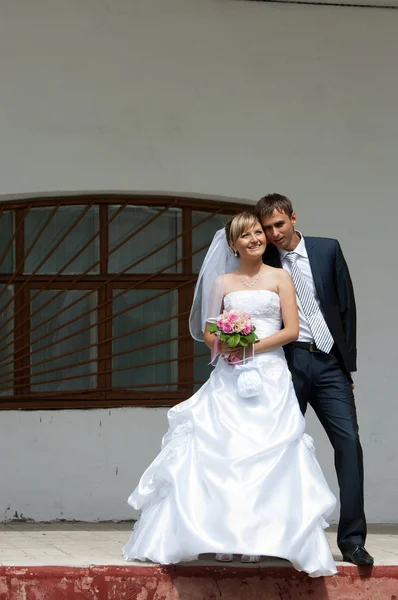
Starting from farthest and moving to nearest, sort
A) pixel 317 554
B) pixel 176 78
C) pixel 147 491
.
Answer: pixel 176 78 → pixel 147 491 → pixel 317 554

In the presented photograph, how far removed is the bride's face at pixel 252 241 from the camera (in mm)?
5375

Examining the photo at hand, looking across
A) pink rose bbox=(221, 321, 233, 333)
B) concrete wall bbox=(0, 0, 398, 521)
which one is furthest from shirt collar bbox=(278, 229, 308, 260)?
concrete wall bbox=(0, 0, 398, 521)

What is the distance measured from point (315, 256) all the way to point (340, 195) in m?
2.32

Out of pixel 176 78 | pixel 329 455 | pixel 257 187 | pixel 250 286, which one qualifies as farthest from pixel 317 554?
pixel 176 78

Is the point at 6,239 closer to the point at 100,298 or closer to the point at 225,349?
the point at 100,298

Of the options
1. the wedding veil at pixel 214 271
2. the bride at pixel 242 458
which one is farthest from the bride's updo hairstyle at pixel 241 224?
the wedding veil at pixel 214 271

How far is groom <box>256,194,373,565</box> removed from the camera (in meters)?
5.33

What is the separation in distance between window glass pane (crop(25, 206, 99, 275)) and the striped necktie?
250 centimetres

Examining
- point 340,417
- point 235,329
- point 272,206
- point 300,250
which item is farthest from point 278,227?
point 340,417

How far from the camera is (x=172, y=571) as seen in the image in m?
5.13

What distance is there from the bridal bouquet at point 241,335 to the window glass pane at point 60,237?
2587mm

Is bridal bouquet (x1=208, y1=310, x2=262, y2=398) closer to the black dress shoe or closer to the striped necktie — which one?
the striped necktie

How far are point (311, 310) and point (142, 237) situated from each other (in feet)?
8.25

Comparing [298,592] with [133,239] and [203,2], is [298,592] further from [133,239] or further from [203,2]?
[203,2]
